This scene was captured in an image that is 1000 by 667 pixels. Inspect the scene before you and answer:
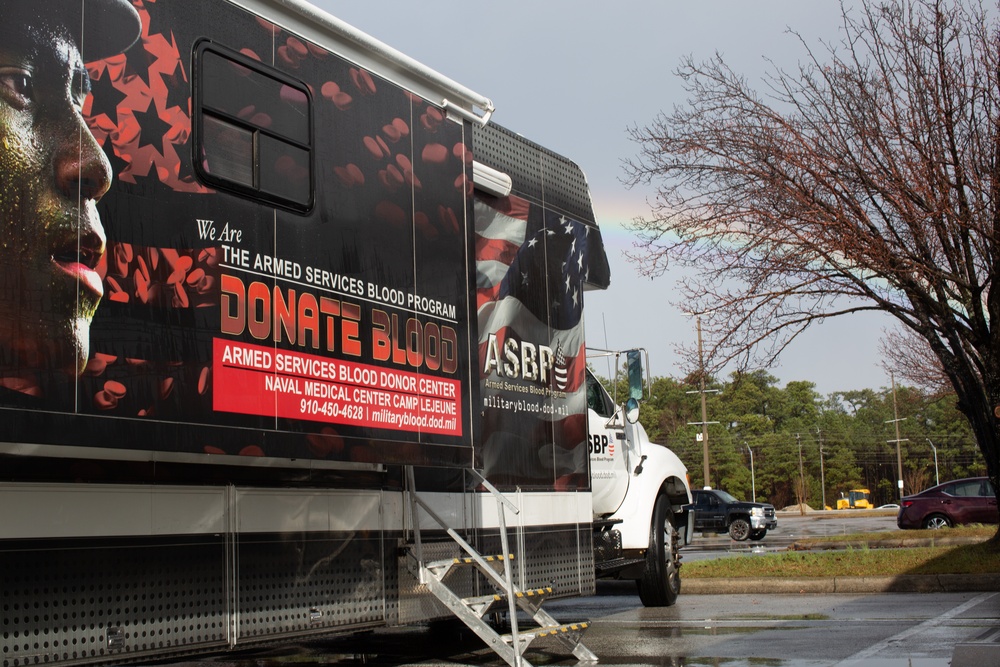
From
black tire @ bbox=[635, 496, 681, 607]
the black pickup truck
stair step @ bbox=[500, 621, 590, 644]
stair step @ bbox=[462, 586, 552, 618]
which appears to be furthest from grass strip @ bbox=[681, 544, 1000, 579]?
the black pickup truck

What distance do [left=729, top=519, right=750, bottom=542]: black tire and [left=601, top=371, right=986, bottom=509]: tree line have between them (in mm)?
48117

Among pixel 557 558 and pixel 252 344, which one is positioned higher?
pixel 252 344

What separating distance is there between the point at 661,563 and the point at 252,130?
671 cm

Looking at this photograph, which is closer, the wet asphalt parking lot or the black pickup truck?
the wet asphalt parking lot

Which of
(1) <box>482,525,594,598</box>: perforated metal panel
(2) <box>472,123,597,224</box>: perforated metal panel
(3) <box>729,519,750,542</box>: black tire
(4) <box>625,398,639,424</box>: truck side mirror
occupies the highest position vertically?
(2) <box>472,123,597,224</box>: perforated metal panel

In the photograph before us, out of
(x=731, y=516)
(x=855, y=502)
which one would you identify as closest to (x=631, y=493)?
(x=731, y=516)

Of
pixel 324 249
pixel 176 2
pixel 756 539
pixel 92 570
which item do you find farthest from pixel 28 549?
pixel 756 539

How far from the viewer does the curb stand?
38.2 feet

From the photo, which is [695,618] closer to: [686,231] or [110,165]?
[686,231]

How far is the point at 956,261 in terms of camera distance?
13.5 meters

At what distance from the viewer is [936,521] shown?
957 inches

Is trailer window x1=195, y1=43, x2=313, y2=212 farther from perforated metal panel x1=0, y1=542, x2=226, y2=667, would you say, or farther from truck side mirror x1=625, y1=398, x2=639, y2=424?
truck side mirror x1=625, y1=398, x2=639, y2=424

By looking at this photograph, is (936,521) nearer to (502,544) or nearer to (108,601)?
(502,544)

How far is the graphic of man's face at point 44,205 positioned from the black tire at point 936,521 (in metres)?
23.3
